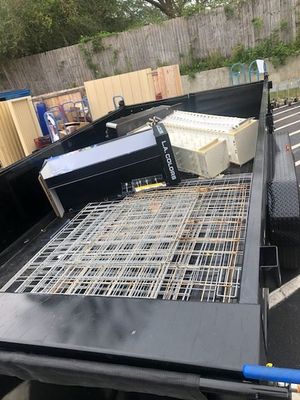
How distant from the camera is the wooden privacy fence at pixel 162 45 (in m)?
11.2

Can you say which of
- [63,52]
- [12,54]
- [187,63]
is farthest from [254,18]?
[12,54]

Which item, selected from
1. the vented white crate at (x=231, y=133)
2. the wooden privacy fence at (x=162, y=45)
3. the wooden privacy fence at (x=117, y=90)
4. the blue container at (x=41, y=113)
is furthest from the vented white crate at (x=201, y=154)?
the wooden privacy fence at (x=162, y=45)

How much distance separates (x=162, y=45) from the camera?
12.7 metres

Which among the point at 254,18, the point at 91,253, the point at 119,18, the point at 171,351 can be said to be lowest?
the point at 91,253

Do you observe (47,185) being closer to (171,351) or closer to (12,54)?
(171,351)

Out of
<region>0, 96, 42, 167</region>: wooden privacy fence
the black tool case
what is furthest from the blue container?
the black tool case

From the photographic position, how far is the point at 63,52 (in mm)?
14086

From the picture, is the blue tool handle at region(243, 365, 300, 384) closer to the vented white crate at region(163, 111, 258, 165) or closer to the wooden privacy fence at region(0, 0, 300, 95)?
the vented white crate at region(163, 111, 258, 165)

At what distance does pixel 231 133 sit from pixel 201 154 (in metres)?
0.33

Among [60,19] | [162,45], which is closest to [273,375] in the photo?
[162,45]

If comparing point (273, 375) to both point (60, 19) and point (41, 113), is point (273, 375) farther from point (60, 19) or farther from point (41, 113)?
point (60, 19)

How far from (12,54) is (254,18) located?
10693mm

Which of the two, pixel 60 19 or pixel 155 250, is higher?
pixel 60 19

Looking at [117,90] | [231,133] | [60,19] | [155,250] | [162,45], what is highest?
[60,19]
